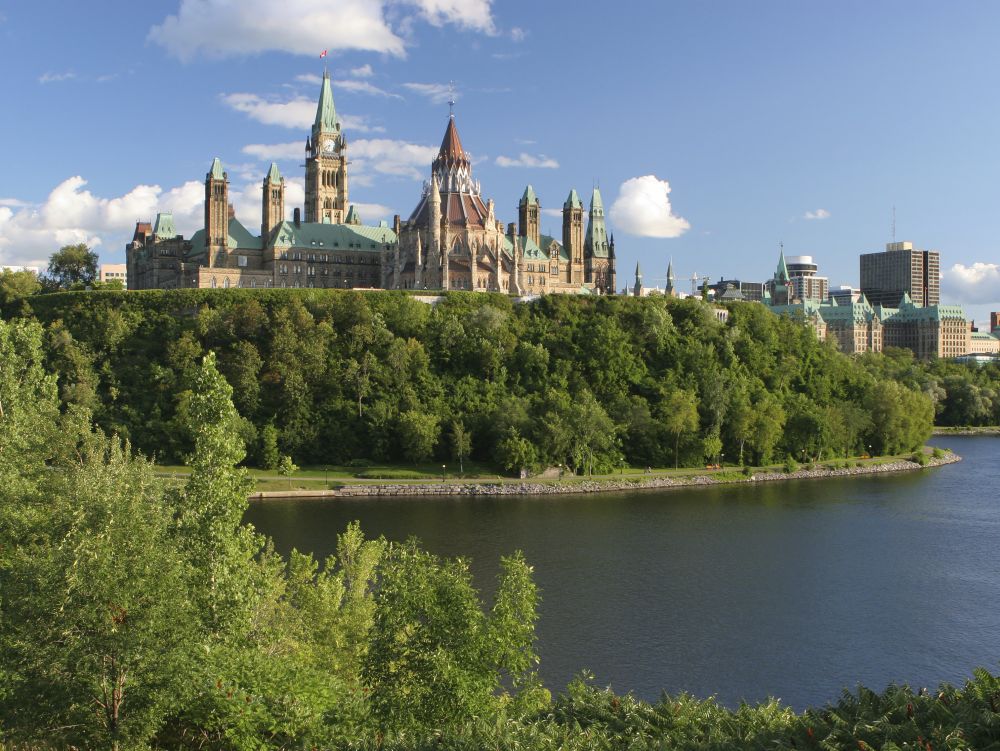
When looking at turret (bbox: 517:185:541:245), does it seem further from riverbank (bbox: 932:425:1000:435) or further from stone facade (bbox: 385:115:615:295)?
riverbank (bbox: 932:425:1000:435)

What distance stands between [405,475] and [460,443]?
485 cm

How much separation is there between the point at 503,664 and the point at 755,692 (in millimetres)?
15191

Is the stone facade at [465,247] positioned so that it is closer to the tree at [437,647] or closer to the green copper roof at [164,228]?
the green copper roof at [164,228]

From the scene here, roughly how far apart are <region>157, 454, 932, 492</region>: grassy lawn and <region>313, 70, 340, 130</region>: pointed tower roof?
64228 millimetres

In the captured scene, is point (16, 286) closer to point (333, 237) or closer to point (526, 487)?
point (333, 237)

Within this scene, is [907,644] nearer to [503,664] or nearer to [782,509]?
[503,664]

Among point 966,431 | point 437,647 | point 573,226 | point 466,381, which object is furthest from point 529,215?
point 437,647

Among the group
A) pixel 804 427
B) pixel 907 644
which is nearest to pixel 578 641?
pixel 907 644

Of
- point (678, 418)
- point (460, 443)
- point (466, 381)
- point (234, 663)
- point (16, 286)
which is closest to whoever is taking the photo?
point (234, 663)

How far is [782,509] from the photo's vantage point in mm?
60469

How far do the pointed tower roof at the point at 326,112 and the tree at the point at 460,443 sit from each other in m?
63.4

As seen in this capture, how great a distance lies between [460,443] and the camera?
71.7 metres

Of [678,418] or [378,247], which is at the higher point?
[378,247]

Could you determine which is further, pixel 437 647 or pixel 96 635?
pixel 437 647
